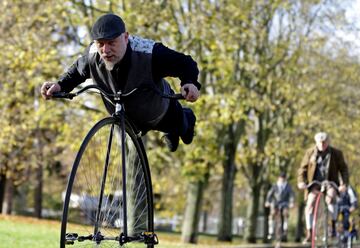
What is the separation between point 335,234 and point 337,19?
22546mm

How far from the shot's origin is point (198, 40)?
2578cm

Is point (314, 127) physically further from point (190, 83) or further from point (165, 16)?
point (190, 83)

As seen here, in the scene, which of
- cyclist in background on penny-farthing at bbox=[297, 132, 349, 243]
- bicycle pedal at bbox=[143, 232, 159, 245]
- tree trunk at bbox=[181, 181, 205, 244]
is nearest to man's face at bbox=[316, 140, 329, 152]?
cyclist in background on penny-farthing at bbox=[297, 132, 349, 243]

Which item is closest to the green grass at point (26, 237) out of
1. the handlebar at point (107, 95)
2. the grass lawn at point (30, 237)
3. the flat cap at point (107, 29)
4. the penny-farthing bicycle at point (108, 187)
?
the grass lawn at point (30, 237)

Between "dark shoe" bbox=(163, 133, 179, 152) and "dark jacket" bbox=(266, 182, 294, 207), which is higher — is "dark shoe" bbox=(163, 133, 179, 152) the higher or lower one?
the lower one

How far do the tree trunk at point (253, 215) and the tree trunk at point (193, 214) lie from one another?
19.2 feet

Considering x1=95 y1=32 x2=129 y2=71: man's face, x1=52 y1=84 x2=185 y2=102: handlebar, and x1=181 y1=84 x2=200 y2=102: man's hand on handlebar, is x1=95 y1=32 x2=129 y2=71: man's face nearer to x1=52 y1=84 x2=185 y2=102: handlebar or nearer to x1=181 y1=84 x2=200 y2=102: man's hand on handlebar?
x1=52 y1=84 x2=185 y2=102: handlebar

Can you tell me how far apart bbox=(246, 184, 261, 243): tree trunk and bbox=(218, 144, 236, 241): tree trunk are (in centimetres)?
90

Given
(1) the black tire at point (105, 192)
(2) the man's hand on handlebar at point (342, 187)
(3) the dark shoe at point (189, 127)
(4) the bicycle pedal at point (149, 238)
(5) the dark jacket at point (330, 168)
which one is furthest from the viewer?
(5) the dark jacket at point (330, 168)

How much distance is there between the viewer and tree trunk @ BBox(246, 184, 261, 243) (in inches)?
1458

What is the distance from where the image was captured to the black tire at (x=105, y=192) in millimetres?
5793

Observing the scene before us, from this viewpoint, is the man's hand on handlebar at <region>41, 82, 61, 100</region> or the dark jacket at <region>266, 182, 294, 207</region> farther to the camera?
the dark jacket at <region>266, 182, 294, 207</region>

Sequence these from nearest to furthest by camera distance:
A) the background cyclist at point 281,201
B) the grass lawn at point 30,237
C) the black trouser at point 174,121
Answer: the black trouser at point 174,121 → the grass lawn at point 30,237 → the background cyclist at point 281,201

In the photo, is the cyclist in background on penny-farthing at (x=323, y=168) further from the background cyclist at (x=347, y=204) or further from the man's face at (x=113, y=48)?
the man's face at (x=113, y=48)
